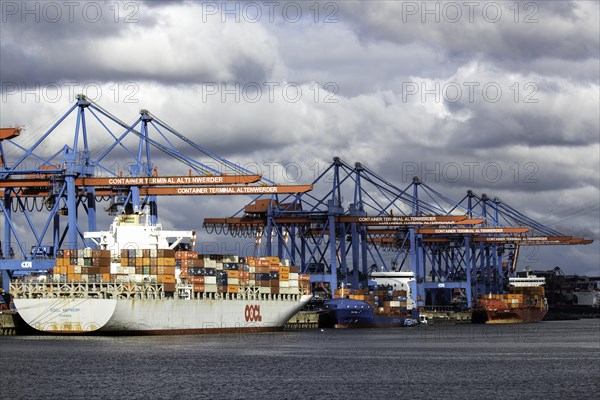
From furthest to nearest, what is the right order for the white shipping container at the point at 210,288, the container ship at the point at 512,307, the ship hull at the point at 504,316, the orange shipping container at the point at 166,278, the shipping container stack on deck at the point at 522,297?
the shipping container stack on deck at the point at 522,297
the container ship at the point at 512,307
the ship hull at the point at 504,316
the white shipping container at the point at 210,288
the orange shipping container at the point at 166,278

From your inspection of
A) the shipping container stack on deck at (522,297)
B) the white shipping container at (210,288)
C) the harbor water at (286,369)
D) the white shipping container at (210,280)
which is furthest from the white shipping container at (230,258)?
the shipping container stack on deck at (522,297)

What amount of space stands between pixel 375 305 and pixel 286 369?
2609 inches

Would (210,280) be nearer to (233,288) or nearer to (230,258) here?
(233,288)

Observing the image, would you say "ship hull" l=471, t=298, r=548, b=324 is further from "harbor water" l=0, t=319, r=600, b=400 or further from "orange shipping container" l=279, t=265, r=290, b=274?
"harbor water" l=0, t=319, r=600, b=400

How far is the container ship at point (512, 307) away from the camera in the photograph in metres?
143

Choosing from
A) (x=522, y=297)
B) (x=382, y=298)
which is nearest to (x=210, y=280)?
(x=382, y=298)

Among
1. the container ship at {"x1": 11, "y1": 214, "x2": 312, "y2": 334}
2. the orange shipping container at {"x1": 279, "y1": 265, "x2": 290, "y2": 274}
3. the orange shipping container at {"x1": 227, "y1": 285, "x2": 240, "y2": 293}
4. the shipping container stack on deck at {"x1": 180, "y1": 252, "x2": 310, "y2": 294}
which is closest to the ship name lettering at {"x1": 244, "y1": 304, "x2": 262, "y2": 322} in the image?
the container ship at {"x1": 11, "y1": 214, "x2": 312, "y2": 334}

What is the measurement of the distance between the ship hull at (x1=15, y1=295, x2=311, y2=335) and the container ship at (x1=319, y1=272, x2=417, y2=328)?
22817mm

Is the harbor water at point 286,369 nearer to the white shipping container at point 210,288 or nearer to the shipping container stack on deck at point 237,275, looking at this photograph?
the white shipping container at point 210,288

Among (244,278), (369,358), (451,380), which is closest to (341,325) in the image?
(244,278)

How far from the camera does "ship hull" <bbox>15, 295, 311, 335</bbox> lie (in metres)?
78.8

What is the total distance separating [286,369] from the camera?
56875mm

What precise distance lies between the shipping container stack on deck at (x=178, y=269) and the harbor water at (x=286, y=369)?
184 inches

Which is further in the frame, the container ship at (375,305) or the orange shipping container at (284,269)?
the container ship at (375,305)
